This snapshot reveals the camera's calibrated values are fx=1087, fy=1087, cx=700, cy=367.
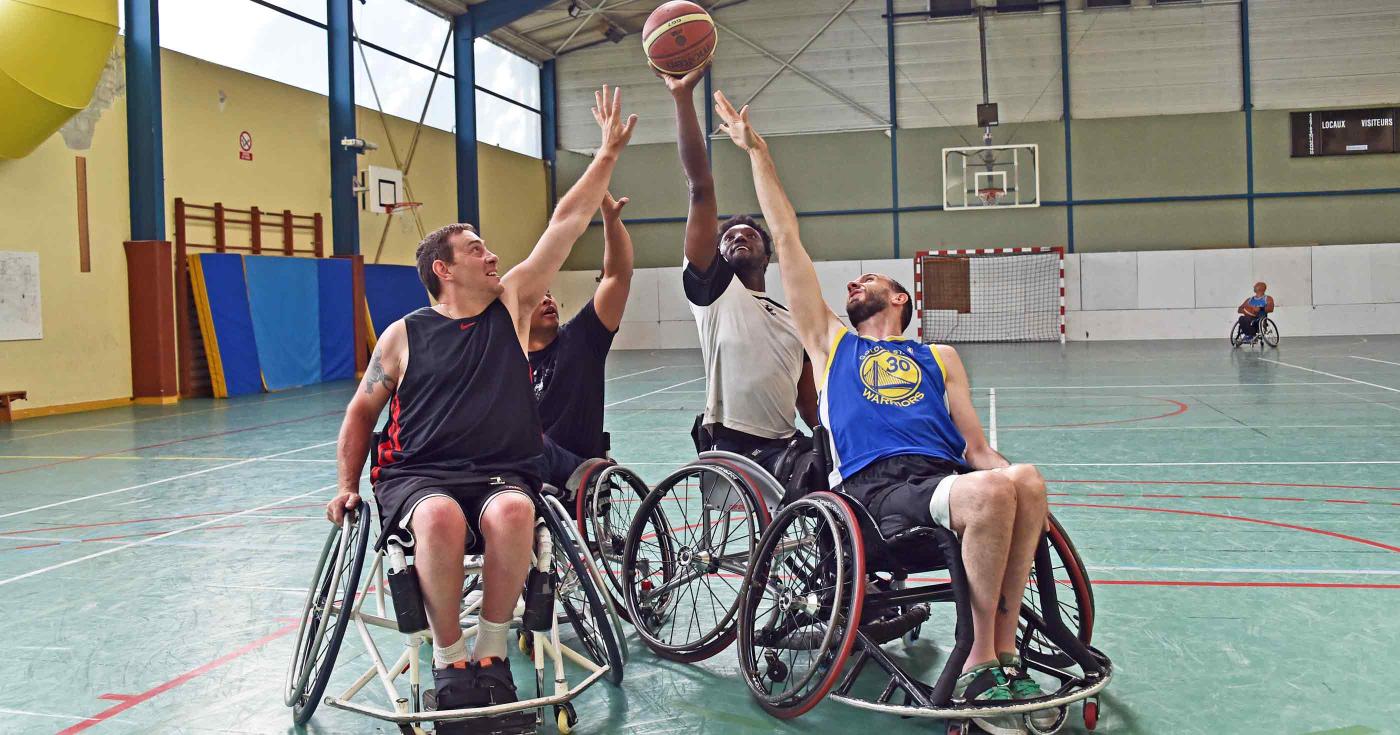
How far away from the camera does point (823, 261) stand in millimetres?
23234

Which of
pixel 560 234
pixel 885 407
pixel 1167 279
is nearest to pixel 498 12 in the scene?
pixel 1167 279

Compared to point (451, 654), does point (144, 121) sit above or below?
above

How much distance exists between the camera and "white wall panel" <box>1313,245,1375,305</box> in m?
21.2

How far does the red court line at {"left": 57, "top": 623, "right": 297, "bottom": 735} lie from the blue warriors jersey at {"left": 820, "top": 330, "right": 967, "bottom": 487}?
2022 millimetres

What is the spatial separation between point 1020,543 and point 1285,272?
21853 mm

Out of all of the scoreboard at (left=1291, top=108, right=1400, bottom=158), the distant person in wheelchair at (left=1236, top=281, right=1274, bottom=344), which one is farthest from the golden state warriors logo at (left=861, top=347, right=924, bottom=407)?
the scoreboard at (left=1291, top=108, right=1400, bottom=158)

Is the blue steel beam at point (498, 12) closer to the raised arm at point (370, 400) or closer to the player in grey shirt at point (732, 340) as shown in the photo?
the player in grey shirt at point (732, 340)

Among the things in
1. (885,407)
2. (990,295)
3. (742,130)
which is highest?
(990,295)

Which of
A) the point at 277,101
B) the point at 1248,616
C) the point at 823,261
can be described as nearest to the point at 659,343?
the point at 823,261

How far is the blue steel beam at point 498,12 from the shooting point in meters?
19.8

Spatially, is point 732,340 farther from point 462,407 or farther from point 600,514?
point 462,407

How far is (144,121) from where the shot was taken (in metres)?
13.5

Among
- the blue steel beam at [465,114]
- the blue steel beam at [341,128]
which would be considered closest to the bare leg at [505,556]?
the blue steel beam at [341,128]

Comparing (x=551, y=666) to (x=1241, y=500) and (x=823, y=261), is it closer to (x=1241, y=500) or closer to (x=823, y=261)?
(x=1241, y=500)
